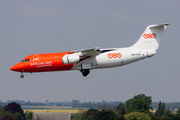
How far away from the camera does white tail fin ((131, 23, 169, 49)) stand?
27.7 metres

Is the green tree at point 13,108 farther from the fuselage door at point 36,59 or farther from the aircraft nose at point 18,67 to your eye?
the fuselage door at point 36,59

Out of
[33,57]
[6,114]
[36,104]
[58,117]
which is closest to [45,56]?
[33,57]

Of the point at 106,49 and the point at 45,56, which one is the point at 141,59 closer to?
the point at 106,49

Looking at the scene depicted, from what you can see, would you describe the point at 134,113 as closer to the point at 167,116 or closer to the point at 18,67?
the point at 167,116

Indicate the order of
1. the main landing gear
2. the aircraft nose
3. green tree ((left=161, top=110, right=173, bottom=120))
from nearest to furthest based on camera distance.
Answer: the aircraft nose, the main landing gear, green tree ((left=161, top=110, right=173, bottom=120))

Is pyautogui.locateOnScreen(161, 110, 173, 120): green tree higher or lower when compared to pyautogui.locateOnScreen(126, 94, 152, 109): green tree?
lower

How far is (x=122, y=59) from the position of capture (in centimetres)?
2644

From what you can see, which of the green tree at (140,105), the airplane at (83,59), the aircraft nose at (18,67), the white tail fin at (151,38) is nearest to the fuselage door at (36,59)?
the airplane at (83,59)

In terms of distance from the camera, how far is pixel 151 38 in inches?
1100

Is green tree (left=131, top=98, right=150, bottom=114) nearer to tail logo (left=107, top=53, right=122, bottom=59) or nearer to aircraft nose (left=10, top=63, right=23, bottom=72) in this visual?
tail logo (left=107, top=53, right=122, bottom=59)

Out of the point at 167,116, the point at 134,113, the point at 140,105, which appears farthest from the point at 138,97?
the point at 134,113

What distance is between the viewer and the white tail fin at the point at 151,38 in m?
27.7

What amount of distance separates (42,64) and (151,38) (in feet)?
32.3

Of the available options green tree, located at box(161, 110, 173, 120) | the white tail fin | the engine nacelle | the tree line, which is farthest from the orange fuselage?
green tree, located at box(161, 110, 173, 120)
